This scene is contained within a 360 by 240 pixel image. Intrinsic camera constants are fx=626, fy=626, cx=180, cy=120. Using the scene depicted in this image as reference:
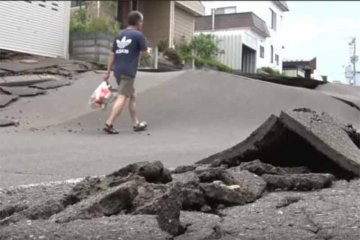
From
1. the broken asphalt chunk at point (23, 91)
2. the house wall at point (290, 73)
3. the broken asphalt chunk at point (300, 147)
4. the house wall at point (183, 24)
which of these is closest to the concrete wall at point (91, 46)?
the broken asphalt chunk at point (23, 91)

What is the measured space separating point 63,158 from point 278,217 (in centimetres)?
335

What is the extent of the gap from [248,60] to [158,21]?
10.5 metres

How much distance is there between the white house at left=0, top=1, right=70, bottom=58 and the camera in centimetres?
1018

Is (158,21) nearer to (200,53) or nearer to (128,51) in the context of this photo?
(200,53)

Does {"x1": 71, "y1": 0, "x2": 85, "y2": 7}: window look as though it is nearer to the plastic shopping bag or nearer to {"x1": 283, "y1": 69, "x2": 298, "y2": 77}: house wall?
{"x1": 283, "y1": 69, "x2": 298, "y2": 77}: house wall

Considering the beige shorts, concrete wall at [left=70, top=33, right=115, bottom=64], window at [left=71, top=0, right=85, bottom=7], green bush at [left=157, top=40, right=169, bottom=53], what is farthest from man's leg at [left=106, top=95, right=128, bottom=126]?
green bush at [left=157, top=40, right=169, bottom=53]

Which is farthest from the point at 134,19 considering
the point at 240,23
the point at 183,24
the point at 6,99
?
the point at 183,24

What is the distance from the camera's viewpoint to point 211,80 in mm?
11305

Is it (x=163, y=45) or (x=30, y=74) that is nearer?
(x=30, y=74)

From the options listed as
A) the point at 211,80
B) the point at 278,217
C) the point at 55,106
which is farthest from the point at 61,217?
the point at 211,80

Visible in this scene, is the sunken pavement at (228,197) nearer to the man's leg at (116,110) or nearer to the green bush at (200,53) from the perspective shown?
the man's leg at (116,110)

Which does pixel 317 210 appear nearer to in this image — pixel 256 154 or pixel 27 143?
pixel 256 154

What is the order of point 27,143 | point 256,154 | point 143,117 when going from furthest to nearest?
point 143,117 → point 27,143 → point 256,154

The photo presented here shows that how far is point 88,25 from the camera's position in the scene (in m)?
Result: 17.9
